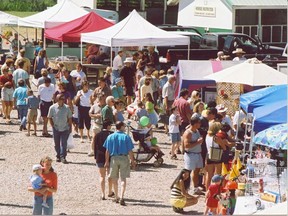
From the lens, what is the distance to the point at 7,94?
73.6 ft

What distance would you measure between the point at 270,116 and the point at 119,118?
3991mm

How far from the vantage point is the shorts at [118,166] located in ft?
48.8

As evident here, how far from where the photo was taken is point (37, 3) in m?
62.1

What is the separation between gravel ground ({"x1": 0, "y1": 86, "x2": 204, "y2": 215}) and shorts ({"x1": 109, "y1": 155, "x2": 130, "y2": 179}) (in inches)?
20.7

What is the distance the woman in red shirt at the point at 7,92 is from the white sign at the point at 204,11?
504 inches

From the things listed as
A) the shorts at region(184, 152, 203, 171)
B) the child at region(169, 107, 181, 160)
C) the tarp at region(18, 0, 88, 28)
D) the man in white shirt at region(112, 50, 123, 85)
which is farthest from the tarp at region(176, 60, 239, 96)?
the tarp at region(18, 0, 88, 28)

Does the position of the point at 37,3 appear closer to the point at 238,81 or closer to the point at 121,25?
the point at 121,25

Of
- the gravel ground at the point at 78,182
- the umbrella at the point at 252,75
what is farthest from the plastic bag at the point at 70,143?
the umbrella at the point at 252,75

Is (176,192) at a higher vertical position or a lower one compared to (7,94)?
lower

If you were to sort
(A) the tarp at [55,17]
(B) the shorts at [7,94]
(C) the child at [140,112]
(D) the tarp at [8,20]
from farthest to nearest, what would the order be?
(D) the tarp at [8,20] → (A) the tarp at [55,17] → (B) the shorts at [7,94] → (C) the child at [140,112]

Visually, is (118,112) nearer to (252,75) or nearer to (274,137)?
(252,75)

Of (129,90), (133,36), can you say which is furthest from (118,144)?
(133,36)

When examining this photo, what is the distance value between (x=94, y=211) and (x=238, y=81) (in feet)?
16.6

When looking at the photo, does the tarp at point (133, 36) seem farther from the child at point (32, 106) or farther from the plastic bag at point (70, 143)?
the plastic bag at point (70, 143)
